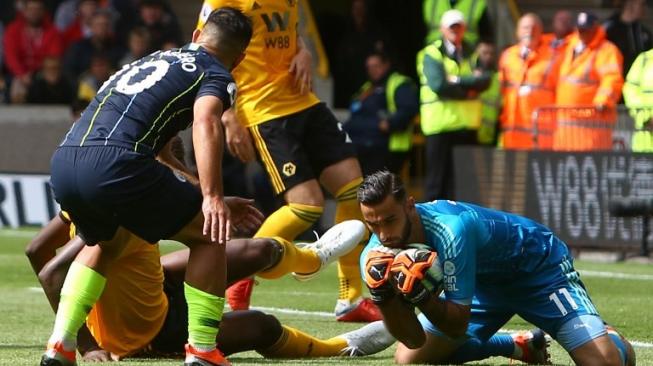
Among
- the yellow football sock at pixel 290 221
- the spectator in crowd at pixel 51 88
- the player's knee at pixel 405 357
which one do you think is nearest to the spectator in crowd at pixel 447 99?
the spectator in crowd at pixel 51 88

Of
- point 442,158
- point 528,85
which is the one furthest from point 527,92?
point 442,158

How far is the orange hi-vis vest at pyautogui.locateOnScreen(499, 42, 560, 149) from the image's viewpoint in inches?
618

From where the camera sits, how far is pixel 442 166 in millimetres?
16266

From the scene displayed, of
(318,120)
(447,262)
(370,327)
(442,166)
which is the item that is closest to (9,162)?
(442,166)

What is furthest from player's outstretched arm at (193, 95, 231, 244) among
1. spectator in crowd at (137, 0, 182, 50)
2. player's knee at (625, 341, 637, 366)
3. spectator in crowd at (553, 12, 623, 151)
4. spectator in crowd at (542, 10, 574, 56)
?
spectator in crowd at (137, 0, 182, 50)

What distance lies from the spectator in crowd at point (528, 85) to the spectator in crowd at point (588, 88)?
0.87 feet

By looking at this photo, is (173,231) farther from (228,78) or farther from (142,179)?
(228,78)

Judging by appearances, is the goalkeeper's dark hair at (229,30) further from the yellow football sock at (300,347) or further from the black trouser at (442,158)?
the black trouser at (442,158)

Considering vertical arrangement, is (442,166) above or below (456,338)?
below

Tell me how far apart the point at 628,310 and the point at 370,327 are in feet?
9.85

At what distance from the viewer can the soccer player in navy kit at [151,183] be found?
6375 millimetres

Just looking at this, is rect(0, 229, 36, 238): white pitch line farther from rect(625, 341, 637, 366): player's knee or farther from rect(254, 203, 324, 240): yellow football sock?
rect(625, 341, 637, 366): player's knee

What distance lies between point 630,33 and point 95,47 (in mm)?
6578

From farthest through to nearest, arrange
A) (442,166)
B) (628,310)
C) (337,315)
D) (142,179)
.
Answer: (442,166), (628,310), (337,315), (142,179)
